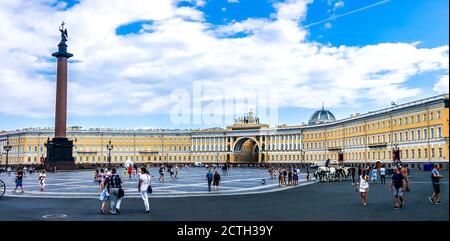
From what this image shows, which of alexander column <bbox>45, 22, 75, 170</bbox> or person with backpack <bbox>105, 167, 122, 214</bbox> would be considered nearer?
person with backpack <bbox>105, 167, 122, 214</bbox>

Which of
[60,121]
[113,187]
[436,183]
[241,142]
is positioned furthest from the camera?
[241,142]

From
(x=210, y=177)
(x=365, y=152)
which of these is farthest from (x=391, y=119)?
(x=210, y=177)

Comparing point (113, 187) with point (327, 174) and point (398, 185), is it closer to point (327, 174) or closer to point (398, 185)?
point (398, 185)

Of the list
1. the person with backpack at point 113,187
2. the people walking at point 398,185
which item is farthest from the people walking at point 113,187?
the people walking at point 398,185

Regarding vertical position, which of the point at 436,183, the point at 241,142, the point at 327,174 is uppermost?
the point at 241,142

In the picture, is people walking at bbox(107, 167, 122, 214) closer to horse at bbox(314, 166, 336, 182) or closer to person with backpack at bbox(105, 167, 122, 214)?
person with backpack at bbox(105, 167, 122, 214)

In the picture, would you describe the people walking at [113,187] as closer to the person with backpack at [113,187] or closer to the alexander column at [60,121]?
the person with backpack at [113,187]

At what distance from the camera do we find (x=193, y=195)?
23.2 m

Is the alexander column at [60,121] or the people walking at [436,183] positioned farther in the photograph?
the alexander column at [60,121]

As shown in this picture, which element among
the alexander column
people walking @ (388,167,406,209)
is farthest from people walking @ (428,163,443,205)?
the alexander column

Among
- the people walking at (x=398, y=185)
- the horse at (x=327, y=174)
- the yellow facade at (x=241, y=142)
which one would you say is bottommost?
the horse at (x=327, y=174)

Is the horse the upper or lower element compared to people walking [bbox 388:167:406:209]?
lower

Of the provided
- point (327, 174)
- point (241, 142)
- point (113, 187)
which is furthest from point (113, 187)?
point (241, 142)

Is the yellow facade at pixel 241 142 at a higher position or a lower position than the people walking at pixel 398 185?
higher
